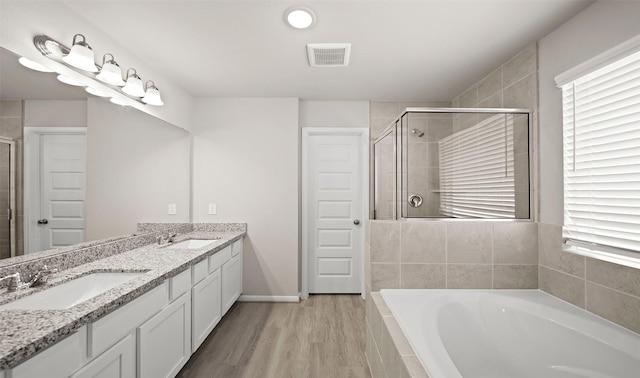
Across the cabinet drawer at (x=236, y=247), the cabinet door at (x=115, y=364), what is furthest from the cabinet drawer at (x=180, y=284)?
the cabinet drawer at (x=236, y=247)

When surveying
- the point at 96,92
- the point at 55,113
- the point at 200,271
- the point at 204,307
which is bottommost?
the point at 204,307

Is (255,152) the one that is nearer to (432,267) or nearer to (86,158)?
(86,158)

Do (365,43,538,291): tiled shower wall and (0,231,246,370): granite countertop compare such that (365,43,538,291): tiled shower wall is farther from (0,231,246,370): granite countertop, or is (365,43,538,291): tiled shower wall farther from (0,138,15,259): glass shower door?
(0,138,15,259): glass shower door

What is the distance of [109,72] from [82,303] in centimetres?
145

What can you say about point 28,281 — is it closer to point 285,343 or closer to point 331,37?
point 285,343

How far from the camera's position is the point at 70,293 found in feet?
4.82

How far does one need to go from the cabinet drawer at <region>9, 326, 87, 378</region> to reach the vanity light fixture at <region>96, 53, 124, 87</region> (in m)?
1.54

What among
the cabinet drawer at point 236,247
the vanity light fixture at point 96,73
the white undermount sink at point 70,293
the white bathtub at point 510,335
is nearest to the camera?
the white undermount sink at point 70,293

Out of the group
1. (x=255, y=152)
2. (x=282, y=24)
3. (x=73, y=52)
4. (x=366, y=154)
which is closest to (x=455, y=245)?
(x=366, y=154)

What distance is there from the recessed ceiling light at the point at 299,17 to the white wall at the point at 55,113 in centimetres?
137

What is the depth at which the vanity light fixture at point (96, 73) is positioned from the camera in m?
1.57

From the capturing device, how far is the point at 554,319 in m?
1.62

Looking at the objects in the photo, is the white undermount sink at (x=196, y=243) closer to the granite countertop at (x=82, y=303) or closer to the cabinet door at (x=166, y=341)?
the granite countertop at (x=82, y=303)

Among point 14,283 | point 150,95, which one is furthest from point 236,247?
point 14,283
